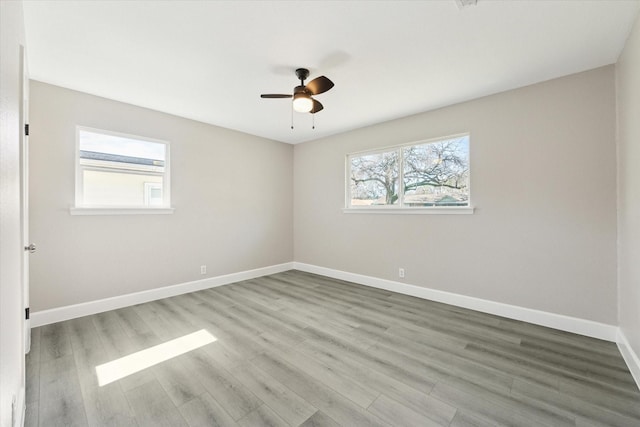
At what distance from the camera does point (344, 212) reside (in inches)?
185

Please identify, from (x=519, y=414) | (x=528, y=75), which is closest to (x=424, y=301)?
(x=519, y=414)

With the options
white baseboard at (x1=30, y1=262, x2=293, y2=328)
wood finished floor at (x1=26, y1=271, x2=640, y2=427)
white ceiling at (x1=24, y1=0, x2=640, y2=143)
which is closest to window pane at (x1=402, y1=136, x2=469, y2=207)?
white ceiling at (x1=24, y1=0, x2=640, y2=143)

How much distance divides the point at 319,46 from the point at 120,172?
2907 millimetres

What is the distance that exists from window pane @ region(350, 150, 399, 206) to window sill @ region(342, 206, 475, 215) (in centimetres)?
16

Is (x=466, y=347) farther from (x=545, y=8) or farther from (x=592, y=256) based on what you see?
(x=545, y=8)

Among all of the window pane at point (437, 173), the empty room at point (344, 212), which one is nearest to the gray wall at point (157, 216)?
the empty room at point (344, 212)

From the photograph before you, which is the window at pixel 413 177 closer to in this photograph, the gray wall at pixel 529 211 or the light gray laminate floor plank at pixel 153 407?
the gray wall at pixel 529 211

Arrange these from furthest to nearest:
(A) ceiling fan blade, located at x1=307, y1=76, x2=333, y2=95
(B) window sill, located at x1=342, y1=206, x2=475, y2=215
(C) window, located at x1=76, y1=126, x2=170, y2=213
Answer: (B) window sill, located at x1=342, y1=206, x2=475, y2=215 < (C) window, located at x1=76, y1=126, x2=170, y2=213 < (A) ceiling fan blade, located at x1=307, y1=76, x2=333, y2=95

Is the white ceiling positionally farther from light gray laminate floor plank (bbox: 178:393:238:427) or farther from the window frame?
light gray laminate floor plank (bbox: 178:393:238:427)

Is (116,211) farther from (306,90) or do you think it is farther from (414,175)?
(414,175)

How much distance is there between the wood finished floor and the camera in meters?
1.61

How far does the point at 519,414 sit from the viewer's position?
162 centimetres

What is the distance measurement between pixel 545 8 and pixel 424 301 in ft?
10.2

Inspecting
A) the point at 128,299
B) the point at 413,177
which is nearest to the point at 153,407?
the point at 128,299
